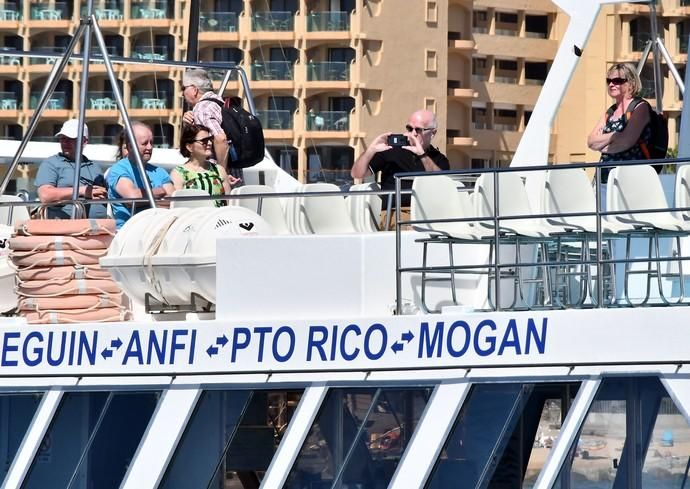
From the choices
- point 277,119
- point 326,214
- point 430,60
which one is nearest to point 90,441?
point 326,214

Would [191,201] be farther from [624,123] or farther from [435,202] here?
[624,123]

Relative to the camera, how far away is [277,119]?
89250mm

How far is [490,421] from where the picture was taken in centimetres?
884

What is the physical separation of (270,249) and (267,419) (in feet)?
3.02

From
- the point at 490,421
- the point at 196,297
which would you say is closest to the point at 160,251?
the point at 196,297

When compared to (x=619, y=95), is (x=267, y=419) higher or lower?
lower

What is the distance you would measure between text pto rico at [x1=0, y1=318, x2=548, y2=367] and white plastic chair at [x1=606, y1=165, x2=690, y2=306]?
3.11 feet

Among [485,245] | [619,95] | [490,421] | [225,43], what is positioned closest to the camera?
[490,421]

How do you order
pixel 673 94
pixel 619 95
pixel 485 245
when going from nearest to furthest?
pixel 485 245 → pixel 619 95 → pixel 673 94

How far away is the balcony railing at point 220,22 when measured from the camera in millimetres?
91250

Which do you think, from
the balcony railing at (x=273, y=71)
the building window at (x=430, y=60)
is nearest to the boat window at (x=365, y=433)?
the balcony railing at (x=273, y=71)

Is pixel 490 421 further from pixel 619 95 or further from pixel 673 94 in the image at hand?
pixel 673 94

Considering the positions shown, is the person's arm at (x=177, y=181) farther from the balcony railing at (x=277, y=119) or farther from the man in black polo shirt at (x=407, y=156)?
the balcony railing at (x=277, y=119)

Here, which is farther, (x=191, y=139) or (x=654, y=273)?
(x=191, y=139)
